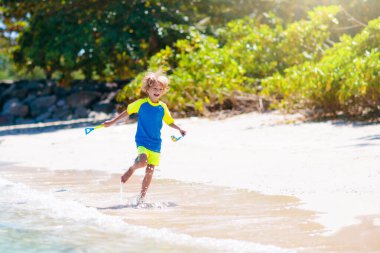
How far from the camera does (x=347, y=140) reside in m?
10.2

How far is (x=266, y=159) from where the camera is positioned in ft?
30.4

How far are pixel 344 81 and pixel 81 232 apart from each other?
8.08 meters

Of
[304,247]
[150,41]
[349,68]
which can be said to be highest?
[150,41]

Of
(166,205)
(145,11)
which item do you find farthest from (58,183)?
(145,11)

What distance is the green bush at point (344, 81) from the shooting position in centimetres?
1214

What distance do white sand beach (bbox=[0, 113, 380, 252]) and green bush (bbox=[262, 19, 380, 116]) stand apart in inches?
22.1

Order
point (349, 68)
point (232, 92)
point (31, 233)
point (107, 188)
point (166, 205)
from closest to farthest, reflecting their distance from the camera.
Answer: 1. point (31, 233)
2. point (166, 205)
3. point (107, 188)
4. point (349, 68)
5. point (232, 92)

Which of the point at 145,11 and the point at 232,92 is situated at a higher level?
the point at 145,11

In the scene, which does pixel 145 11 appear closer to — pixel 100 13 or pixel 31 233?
pixel 100 13

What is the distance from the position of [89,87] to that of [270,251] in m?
20.4

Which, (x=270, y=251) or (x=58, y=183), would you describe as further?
(x=58, y=183)

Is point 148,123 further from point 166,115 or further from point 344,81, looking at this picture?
point 344,81

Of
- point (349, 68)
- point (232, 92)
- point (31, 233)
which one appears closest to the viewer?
point (31, 233)

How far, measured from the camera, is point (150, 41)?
21062 mm
